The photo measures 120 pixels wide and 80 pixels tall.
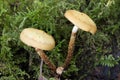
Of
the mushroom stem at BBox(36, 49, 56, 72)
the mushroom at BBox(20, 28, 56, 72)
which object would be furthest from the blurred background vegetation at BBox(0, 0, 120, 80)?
the mushroom at BBox(20, 28, 56, 72)

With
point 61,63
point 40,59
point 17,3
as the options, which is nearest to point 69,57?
point 61,63

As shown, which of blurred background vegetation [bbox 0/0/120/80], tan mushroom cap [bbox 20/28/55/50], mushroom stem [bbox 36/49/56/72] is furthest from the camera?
blurred background vegetation [bbox 0/0/120/80]

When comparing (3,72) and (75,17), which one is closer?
(75,17)

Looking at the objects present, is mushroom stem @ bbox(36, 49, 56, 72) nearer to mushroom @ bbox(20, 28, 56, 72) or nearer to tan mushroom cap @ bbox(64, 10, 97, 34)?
mushroom @ bbox(20, 28, 56, 72)

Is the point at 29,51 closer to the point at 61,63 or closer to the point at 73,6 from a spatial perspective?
the point at 61,63

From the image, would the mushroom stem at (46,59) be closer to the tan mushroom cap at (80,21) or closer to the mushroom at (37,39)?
the mushroom at (37,39)

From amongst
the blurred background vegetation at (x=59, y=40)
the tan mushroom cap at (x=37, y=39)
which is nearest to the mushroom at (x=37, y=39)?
the tan mushroom cap at (x=37, y=39)

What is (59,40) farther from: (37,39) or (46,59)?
(37,39)
